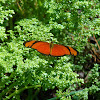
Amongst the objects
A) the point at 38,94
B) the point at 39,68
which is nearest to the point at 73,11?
the point at 39,68

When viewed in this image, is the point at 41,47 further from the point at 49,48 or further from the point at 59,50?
the point at 59,50

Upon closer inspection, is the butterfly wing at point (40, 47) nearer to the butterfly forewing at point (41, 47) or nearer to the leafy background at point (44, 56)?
the butterfly forewing at point (41, 47)

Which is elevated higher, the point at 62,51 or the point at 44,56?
the point at 62,51

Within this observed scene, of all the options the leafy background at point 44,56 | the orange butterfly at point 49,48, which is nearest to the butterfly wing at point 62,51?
the orange butterfly at point 49,48

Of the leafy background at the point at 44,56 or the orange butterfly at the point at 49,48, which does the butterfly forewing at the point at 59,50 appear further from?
the leafy background at the point at 44,56

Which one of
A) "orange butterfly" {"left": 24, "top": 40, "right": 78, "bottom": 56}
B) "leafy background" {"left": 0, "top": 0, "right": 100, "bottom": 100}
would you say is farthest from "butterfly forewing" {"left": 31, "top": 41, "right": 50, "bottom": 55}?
"leafy background" {"left": 0, "top": 0, "right": 100, "bottom": 100}

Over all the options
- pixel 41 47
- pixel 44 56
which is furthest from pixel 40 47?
pixel 44 56

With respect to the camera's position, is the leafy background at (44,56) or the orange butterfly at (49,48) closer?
the orange butterfly at (49,48)

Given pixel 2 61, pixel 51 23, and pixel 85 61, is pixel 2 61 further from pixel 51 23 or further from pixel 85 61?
pixel 85 61

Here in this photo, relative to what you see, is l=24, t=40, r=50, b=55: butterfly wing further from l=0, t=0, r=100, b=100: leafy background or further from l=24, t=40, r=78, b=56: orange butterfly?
l=0, t=0, r=100, b=100: leafy background
